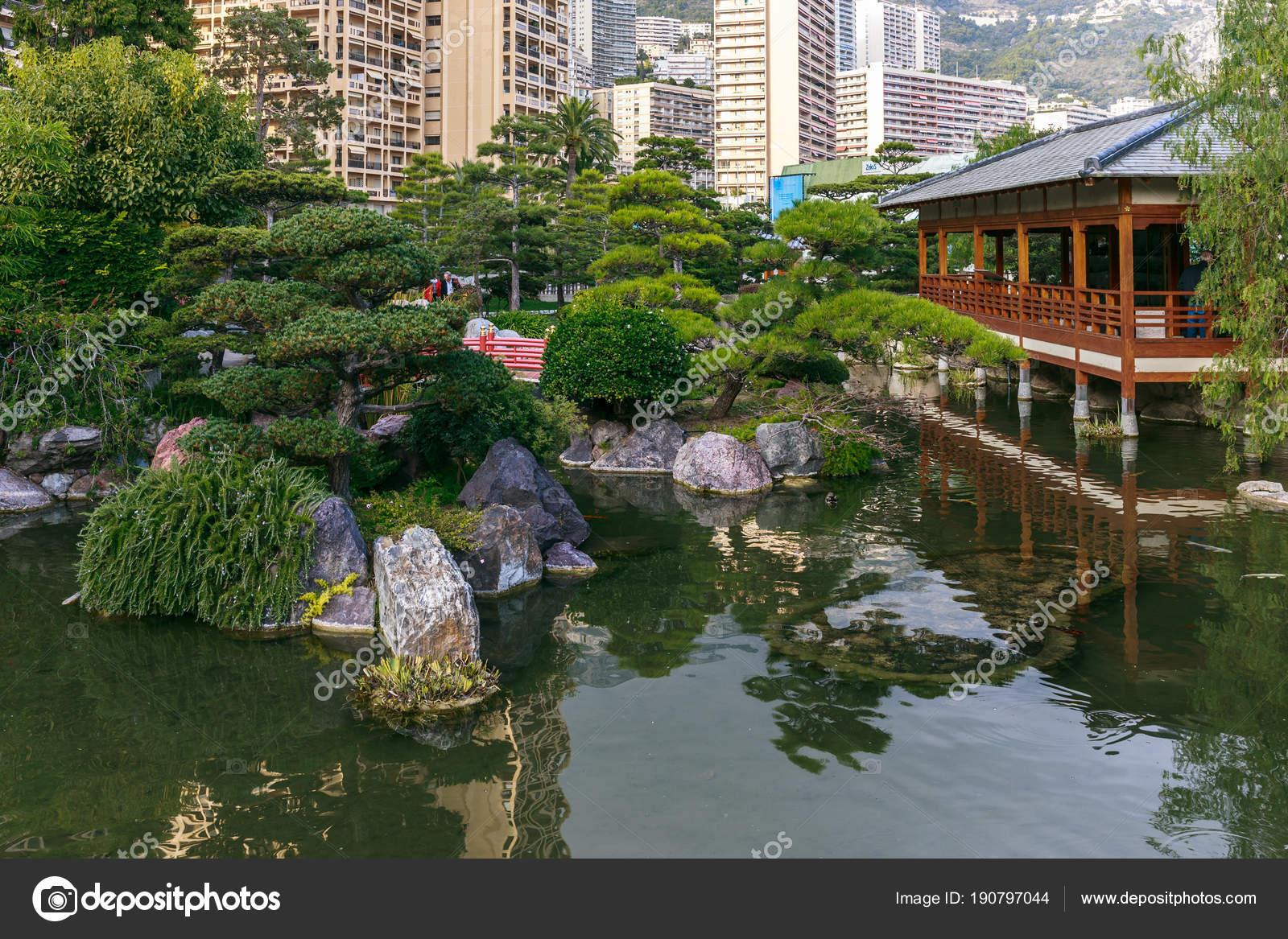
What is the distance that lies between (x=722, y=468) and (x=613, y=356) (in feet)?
11.1

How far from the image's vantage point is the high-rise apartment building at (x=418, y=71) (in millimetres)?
72000

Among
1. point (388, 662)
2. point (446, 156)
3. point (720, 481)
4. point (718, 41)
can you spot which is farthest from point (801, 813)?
point (718, 41)

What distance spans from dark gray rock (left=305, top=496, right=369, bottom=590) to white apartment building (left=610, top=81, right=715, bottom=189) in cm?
11309

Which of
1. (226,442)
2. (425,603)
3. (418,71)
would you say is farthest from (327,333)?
(418,71)

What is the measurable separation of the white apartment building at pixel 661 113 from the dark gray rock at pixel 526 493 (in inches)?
4314

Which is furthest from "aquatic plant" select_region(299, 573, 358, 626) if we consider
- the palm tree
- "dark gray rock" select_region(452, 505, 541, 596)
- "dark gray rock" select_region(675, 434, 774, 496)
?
the palm tree

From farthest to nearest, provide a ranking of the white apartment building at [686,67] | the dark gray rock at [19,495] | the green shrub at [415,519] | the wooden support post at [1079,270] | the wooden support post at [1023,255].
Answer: the white apartment building at [686,67]
the wooden support post at [1023,255]
the wooden support post at [1079,270]
the dark gray rock at [19,495]
the green shrub at [415,519]

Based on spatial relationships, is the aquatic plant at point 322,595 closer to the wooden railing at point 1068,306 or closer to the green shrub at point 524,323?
the wooden railing at point 1068,306

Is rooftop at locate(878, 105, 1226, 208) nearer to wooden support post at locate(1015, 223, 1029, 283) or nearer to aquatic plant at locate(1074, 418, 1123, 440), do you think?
wooden support post at locate(1015, 223, 1029, 283)

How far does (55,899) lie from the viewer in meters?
6.88

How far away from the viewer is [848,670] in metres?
10.9

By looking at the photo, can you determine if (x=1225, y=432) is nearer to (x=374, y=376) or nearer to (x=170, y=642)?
(x=374, y=376)

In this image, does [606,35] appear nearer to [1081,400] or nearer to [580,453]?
[1081,400]

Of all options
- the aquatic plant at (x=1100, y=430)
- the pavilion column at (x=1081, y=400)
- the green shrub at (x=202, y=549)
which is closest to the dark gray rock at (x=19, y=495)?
the green shrub at (x=202, y=549)
